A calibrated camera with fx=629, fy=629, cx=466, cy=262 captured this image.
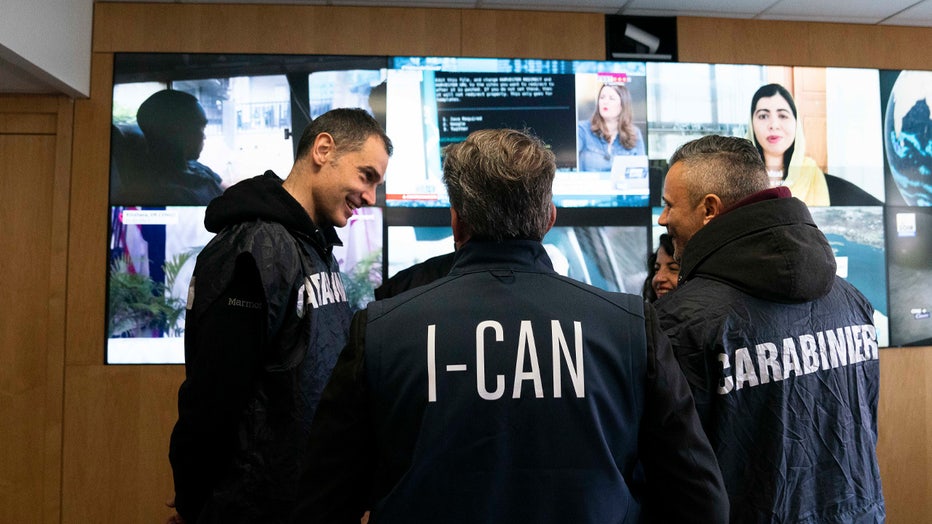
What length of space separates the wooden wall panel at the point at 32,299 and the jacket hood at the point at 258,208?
7.39 feet

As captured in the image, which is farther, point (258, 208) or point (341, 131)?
point (341, 131)

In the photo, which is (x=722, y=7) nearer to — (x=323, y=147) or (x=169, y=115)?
(x=323, y=147)

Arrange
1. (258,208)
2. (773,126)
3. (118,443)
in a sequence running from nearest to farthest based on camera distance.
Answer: (258,208) < (118,443) < (773,126)

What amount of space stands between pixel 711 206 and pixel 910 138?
3.15 meters

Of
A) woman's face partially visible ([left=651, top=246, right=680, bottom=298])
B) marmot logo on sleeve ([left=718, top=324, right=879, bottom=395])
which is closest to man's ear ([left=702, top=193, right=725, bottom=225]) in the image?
marmot logo on sleeve ([left=718, top=324, right=879, bottom=395])

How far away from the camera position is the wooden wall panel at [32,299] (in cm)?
322

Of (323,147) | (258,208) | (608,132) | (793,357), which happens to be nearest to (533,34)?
(608,132)

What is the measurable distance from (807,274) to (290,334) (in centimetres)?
112

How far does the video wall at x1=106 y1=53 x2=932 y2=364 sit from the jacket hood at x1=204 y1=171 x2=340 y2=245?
1761mm

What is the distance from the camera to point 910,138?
372cm

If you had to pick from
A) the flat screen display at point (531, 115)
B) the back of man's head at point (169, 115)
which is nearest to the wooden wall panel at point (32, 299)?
the back of man's head at point (169, 115)

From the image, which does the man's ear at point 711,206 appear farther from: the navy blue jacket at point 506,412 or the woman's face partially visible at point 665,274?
the woman's face partially visible at point 665,274

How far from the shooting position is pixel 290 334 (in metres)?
1.49

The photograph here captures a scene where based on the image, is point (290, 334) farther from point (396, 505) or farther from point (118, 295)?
point (118, 295)
